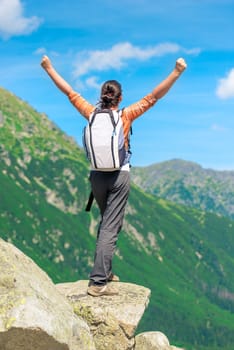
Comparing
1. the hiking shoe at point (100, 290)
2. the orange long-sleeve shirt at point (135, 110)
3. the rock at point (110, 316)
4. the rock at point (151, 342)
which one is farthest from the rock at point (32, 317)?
the rock at point (151, 342)

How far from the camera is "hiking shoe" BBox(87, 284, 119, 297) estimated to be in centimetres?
1328

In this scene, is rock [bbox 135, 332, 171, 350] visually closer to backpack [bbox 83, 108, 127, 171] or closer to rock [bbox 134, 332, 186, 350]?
rock [bbox 134, 332, 186, 350]

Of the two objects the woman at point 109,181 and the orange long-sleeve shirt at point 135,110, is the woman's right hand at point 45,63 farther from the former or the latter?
the orange long-sleeve shirt at point 135,110

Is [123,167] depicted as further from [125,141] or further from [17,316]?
[17,316]

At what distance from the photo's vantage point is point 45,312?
9258 millimetres

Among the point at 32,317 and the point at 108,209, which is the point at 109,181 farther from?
the point at 32,317

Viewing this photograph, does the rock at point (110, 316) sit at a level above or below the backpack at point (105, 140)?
below

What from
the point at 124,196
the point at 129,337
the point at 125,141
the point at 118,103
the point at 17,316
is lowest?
the point at 129,337

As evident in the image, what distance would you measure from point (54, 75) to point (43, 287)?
5.57 metres

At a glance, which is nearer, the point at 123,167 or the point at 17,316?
the point at 17,316

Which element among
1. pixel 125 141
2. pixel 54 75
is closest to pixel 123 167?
pixel 125 141

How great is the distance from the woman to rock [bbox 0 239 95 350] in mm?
2045

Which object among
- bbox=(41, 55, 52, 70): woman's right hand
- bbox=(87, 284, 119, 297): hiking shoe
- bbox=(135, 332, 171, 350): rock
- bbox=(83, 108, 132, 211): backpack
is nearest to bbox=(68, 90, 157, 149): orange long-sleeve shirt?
bbox=(83, 108, 132, 211): backpack

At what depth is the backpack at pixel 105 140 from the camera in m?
11.6
